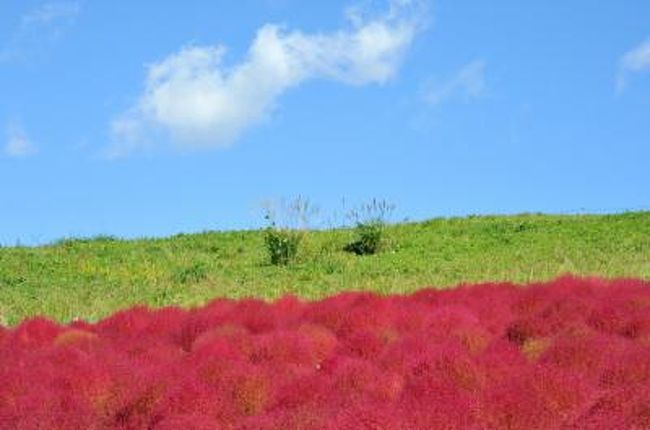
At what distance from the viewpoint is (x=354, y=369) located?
18.2 ft

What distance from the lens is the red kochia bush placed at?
4.68 m

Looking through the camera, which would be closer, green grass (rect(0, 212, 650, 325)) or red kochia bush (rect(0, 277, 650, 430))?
red kochia bush (rect(0, 277, 650, 430))

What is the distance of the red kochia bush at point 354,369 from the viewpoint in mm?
4684

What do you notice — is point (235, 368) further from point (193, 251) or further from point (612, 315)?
A: point (193, 251)

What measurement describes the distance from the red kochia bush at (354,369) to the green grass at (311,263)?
8.40 meters

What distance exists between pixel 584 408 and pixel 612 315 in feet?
9.43

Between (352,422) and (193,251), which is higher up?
Answer: (193,251)

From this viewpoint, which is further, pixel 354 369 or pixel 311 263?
pixel 311 263

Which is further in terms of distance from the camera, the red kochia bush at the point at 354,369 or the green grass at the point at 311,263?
the green grass at the point at 311,263

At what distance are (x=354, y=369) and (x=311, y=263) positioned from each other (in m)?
16.8

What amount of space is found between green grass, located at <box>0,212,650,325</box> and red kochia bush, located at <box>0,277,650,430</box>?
8403 millimetres

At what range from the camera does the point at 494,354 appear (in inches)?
228

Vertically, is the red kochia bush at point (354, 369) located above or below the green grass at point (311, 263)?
below

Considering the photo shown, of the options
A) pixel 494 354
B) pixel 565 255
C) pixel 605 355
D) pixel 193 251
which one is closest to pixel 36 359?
pixel 494 354
